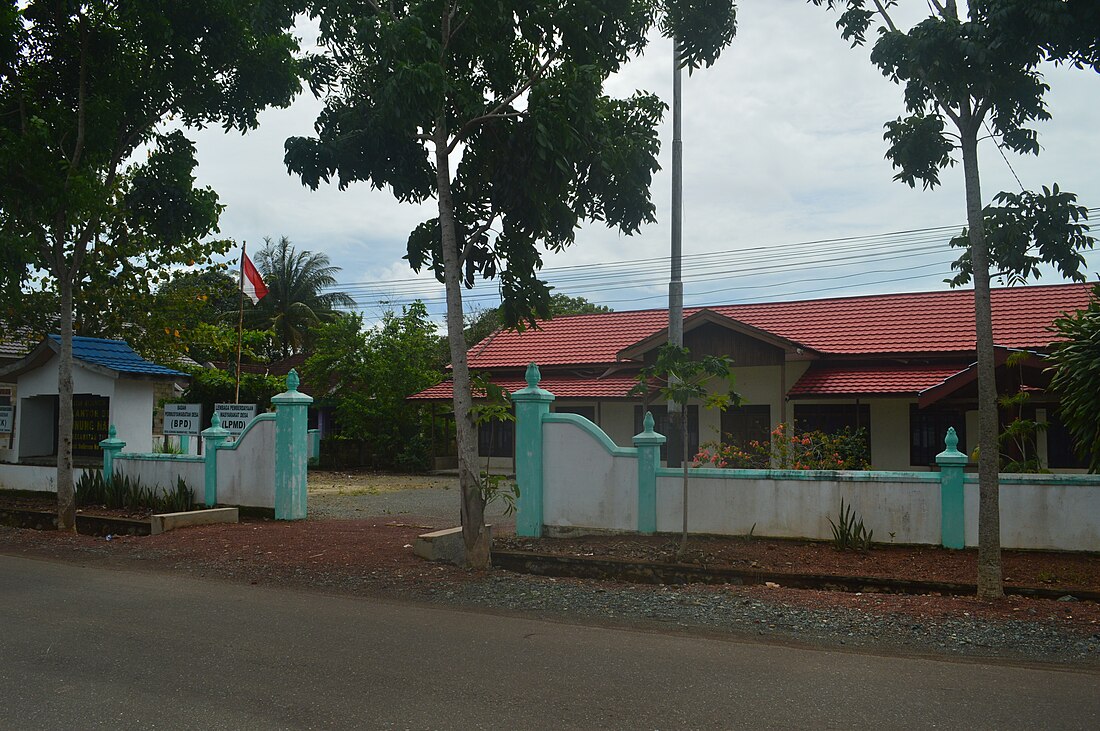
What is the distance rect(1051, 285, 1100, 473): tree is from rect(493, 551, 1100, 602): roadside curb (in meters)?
3.32

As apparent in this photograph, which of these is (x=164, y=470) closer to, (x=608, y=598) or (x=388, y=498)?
(x=388, y=498)

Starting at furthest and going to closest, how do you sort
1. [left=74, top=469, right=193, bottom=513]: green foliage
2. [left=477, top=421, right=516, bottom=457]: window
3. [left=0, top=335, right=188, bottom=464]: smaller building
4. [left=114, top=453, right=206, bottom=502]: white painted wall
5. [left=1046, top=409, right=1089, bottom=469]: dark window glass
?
1. [left=477, top=421, right=516, bottom=457]: window
2. [left=1046, top=409, right=1089, bottom=469]: dark window glass
3. [left=0, top=335, right=188, bottom=464]: smaller building
4. [left=114, top=453, right=206, bottom=502]: white painted wall
5. [left=74, top=469, right=193, bottom=513]: green foliage

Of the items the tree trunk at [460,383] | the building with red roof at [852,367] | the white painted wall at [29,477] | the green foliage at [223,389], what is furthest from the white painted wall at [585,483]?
the green foliage at [223,389]

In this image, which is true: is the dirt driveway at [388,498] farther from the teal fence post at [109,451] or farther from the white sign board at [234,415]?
the teal fence post at [109,451]

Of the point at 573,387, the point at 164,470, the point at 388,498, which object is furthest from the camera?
the point at 573,387

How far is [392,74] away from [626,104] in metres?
3.34

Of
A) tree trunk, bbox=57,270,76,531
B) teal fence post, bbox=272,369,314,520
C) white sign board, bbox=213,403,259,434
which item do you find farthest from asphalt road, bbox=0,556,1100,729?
white sign board, bbox=213,403,259,434

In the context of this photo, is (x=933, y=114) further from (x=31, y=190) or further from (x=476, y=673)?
(x=31, y=190)

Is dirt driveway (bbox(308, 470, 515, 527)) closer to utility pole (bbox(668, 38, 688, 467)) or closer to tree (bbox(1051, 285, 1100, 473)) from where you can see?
utility pole (bbox(668, 38, 688, 467))

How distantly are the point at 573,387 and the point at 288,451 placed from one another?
38.6 ft

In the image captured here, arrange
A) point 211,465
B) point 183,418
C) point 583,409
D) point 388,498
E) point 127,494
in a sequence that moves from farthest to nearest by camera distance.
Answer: point 583,409 → point 388,498 → point 183,418 → point 127,494 → point 211,465

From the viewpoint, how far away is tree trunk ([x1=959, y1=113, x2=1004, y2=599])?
28.3ft

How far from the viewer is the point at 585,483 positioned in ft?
39.2

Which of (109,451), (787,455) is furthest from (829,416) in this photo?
(109,451)
